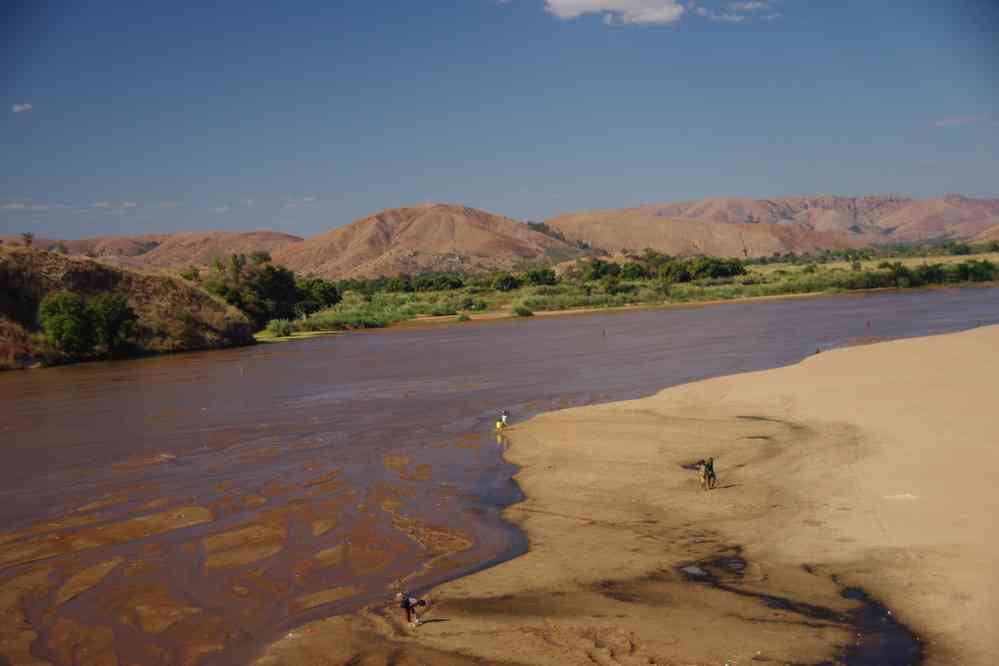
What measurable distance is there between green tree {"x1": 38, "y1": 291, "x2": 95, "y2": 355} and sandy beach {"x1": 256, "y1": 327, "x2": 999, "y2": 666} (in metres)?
32.8

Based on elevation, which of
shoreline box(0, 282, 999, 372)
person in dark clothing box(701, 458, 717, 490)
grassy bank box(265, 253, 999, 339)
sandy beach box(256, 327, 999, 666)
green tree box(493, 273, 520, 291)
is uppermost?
green tree box(493, 273, 520, 291)

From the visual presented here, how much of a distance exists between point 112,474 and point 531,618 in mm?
11068

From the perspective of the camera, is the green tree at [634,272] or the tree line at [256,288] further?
the green tree at [634,272]

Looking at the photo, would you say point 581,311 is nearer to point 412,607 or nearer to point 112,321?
point 112,321

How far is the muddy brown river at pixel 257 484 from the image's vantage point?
10.1m

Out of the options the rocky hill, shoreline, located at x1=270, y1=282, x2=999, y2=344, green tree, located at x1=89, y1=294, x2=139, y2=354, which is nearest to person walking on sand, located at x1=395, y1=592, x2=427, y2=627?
the rocky hill

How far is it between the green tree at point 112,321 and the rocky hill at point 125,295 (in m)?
1.24

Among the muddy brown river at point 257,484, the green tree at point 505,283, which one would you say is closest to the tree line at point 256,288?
the green tree at point 505,283

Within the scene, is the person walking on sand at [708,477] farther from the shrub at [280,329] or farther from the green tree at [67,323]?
the shrub at [280,329]

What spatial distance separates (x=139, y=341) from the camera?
157ft

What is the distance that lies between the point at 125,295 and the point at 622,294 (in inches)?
1717

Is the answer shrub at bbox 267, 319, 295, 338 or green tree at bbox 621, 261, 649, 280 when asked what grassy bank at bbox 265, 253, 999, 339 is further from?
green tree at bbox 621, 261, 649, 280

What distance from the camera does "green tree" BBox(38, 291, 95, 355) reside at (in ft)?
143

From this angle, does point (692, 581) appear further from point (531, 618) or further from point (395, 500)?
point (395, 500)
